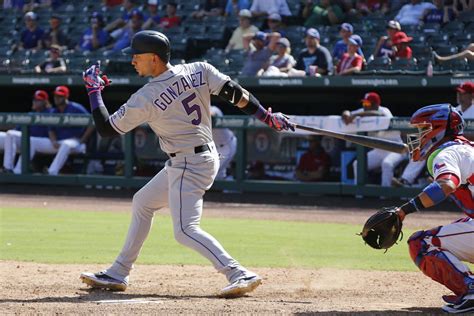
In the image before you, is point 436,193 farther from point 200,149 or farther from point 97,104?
point 97,104

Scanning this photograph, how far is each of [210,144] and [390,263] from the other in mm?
2461

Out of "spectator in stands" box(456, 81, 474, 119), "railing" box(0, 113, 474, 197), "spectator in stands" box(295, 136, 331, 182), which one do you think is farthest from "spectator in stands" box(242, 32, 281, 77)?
"spectator in stands" box(456, 81, 474, 119)

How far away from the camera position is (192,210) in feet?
18.8

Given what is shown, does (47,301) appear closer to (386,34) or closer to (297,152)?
(297,152)

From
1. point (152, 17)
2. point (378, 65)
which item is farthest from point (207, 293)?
point (152, 17)

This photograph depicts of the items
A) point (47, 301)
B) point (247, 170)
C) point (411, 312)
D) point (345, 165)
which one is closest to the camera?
point (411, 312)

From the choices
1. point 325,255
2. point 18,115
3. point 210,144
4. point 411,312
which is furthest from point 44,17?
point 411,312

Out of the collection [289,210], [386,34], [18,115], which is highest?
[386,34]

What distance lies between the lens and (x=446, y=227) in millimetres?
5223

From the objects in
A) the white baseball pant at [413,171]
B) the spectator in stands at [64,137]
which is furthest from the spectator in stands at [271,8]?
the white baseball pant at [413,171]

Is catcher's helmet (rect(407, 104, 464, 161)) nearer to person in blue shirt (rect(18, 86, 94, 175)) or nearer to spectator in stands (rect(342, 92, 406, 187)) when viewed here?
spectator in stands (rect(342, 92, 406, 187))

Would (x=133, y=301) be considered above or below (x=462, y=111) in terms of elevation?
below

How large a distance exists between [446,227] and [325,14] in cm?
1026

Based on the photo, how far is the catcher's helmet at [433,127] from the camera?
17.3ft
